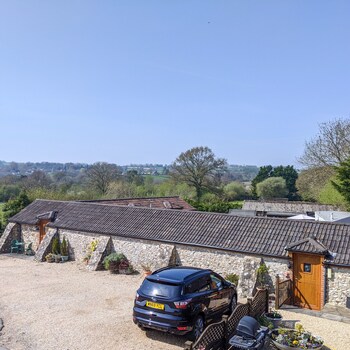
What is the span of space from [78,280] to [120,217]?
4.79 m

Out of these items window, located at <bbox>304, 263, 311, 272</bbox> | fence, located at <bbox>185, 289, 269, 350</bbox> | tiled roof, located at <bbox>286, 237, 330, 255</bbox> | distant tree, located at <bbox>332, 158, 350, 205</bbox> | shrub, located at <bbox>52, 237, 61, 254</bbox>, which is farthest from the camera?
distant tree, located at <bbox>332, 158, 350, 205</bbox>

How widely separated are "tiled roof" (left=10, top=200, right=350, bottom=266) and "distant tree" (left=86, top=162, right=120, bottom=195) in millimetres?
34328

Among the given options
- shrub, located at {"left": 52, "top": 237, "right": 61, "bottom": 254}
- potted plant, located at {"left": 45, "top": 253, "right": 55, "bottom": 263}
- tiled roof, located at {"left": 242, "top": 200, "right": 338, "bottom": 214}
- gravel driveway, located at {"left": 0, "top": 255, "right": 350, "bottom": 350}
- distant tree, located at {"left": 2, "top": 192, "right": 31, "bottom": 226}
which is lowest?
gravel driveway, located at {"left": 0, "top": 255, "right": 350, "bottom": 350}

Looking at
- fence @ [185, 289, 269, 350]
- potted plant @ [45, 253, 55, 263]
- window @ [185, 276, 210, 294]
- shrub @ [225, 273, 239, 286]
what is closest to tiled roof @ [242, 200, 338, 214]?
shrub @ [225, 273, 239, 286]

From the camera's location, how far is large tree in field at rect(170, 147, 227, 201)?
56.2m

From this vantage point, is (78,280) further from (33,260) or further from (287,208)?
(287,208)

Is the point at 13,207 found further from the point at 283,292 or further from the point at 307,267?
the point at 307,267

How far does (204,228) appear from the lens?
17516 millimetres

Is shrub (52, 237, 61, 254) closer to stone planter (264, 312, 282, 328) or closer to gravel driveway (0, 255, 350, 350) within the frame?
gravel driveway (0, 255, 350, 350)

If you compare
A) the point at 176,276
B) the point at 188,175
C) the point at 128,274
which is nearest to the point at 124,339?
the point at 176,276

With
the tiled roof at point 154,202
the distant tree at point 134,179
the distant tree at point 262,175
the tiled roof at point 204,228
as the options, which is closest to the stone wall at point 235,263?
the tiled roof at point 204,228

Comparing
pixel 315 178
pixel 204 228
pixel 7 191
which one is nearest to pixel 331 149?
pixel 315 178

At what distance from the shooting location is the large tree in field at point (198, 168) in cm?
5619

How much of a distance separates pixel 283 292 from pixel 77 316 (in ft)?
24.9
